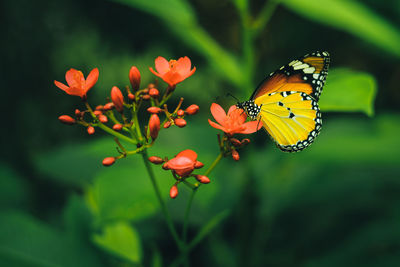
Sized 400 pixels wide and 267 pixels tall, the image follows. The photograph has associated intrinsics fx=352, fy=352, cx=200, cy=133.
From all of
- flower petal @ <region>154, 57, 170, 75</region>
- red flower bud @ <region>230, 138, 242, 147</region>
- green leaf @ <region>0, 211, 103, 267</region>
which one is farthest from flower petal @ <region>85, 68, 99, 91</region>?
green leaf @ <region>0, 211, 103, 267</region>

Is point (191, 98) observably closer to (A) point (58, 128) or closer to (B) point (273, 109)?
(A) point (58, 128)

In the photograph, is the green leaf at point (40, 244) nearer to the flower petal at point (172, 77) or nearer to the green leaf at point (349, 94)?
the flower petal at point (172, 77)

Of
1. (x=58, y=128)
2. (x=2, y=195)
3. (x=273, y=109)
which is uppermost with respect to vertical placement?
(x=273, y=109)

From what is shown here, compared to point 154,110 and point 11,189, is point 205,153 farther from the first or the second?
point 11,189

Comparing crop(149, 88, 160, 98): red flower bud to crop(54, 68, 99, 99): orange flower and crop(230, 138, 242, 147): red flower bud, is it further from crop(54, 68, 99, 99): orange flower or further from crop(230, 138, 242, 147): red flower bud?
crop(230, 138, 242, 147): red flower bud

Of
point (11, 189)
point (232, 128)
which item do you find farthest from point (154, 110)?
point (11, 189)

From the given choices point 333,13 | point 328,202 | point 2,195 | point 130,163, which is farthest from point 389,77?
point 2,195

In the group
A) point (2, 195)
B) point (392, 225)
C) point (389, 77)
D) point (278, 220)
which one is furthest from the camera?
point (389, 77)
